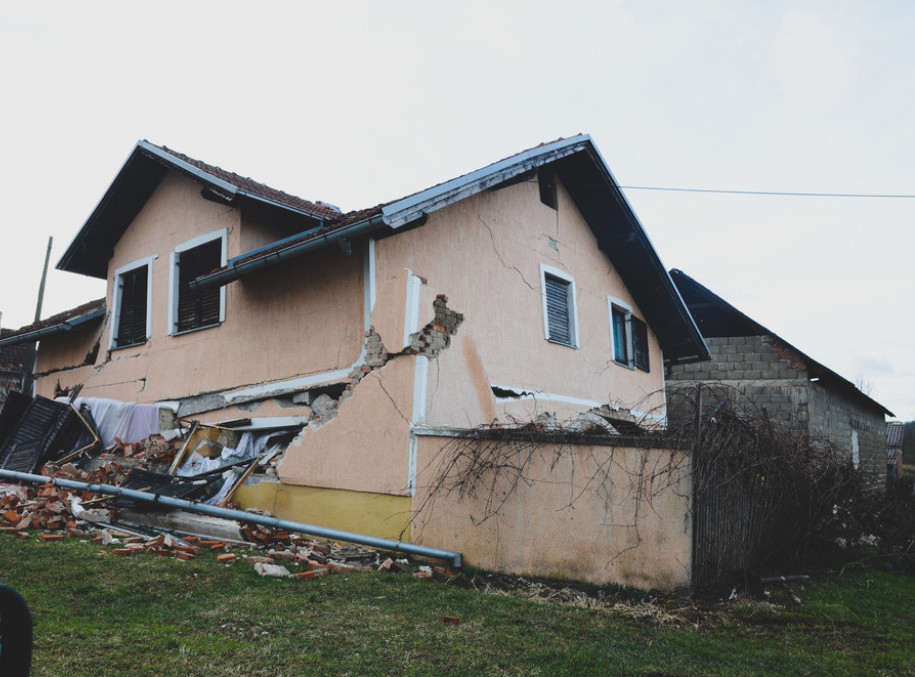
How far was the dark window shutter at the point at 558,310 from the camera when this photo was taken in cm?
1097

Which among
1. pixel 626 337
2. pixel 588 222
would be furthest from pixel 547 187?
pixel 626 337

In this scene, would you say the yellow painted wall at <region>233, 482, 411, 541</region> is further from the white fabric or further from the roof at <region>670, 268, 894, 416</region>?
the roof at <region>670, 268, 894, 416</region>

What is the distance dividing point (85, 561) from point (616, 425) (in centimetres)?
897

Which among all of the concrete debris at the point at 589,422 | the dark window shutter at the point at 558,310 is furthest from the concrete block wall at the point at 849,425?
the dark window shutter at the point at 558,310

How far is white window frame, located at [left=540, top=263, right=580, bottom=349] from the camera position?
423 inches

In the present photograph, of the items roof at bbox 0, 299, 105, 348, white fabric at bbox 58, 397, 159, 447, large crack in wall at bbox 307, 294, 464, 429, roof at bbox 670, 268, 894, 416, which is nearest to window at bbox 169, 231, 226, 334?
white fabric at bbox 58, 397, 159, 447

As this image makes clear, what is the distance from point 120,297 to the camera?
12.5 meters

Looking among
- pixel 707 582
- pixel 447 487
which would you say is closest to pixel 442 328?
pixel 447 487

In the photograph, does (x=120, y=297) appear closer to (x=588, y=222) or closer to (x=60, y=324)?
(x=60, y=324)

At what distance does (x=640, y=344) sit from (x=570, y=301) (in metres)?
2.86

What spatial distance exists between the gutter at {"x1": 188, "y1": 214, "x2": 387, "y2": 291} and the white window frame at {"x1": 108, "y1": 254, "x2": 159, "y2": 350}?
277 centimetres

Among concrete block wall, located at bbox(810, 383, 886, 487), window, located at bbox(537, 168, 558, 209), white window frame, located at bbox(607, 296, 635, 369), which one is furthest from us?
concrete block wall, located at bbox(810, 383, 886, 487)

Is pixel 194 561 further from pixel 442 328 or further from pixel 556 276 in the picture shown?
pixel 556 276

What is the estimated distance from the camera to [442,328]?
8.62 metres
